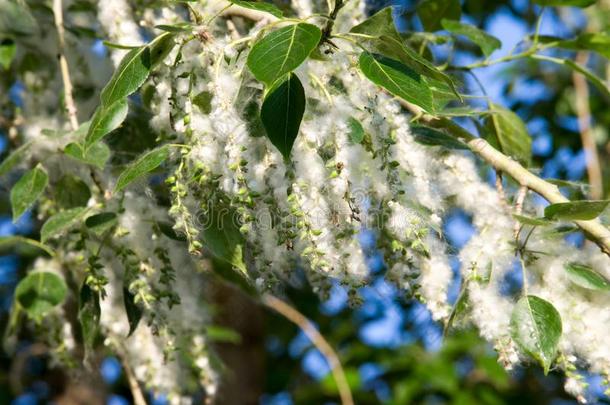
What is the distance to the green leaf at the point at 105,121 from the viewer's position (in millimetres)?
1203

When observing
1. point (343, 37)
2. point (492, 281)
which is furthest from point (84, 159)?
point (492, 281)

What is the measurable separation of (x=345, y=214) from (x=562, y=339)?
1.35 feet

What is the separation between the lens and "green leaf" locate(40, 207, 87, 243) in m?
1.35

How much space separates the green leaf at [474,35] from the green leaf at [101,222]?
0.75 meters

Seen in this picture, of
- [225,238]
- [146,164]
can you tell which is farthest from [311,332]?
[146,164]

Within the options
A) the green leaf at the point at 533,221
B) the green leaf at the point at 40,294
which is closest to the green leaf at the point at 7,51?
the green leaf at the point at 40,294

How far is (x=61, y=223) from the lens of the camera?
137cm

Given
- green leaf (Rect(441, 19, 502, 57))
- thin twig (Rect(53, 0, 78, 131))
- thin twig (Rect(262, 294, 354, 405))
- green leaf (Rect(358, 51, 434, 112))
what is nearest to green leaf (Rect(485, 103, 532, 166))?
green leaf (Rect(441, 19, 502, 57))

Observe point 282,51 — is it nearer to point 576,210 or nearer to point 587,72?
point 576,210

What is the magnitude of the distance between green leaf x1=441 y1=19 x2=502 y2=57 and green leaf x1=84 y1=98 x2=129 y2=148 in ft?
2.36

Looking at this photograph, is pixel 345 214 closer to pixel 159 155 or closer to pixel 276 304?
pixel 159 155

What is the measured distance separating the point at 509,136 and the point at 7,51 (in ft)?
3.39

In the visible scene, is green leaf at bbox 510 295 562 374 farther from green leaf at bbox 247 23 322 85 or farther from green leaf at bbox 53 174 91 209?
green leaf at bbox 53 174 91 209

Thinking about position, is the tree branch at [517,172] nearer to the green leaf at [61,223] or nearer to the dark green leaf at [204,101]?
the dark green leaf at [204,101]
